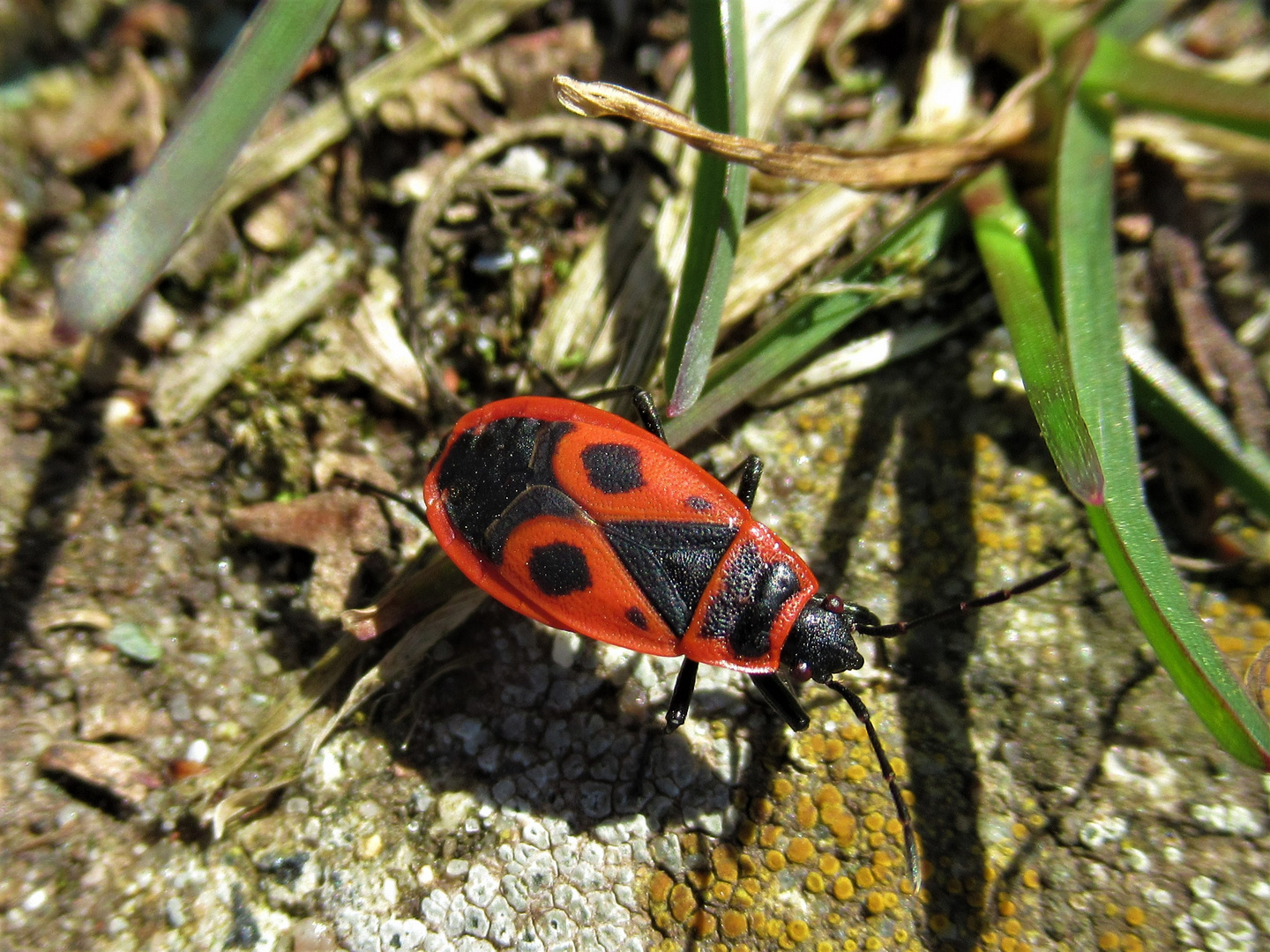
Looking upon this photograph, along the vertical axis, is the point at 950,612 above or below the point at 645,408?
below

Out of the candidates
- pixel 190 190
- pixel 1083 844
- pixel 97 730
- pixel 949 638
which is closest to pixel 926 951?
pixel 1083 844

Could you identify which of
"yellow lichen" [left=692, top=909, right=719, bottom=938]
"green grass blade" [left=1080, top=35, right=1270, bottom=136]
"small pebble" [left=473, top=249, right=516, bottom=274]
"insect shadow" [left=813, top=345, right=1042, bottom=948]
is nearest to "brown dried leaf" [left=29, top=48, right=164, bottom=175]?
"small pebble" [left=473, top=249, right=516, bottom=274]

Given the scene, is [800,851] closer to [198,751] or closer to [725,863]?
[725,863]

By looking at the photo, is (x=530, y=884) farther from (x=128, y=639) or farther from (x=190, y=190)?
(x=190, y=190)

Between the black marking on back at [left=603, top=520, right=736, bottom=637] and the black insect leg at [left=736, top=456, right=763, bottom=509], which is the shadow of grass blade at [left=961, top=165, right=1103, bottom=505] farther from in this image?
the black marking on back at [left=603, top=520, right=736, bottom=637]

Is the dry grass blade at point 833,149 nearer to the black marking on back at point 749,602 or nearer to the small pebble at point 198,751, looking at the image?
the black marking on back at point 749,602

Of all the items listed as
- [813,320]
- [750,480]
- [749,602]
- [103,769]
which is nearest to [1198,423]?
[813,320]
